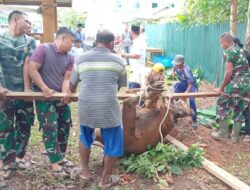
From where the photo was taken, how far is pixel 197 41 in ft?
45.5

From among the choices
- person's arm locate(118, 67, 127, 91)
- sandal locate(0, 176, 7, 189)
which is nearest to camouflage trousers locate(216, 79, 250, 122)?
person's arm locate(118, 67, 127, 91)

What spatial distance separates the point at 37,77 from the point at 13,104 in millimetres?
500

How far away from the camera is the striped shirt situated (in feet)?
12.6

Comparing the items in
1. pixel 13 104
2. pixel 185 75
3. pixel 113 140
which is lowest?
pixel 113 140

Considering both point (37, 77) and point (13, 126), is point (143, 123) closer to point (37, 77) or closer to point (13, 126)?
point (37, 77)

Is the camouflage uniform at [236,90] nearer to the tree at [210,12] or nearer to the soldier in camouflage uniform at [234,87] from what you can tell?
the soldier in camouflage uniform at [234,87]

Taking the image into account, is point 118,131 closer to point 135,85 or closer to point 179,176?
point 179,176

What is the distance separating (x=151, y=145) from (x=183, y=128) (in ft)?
5.68

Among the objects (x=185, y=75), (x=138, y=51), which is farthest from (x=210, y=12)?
(x=185, y=75)

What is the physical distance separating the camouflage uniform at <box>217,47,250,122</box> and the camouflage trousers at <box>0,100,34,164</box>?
3.08 m

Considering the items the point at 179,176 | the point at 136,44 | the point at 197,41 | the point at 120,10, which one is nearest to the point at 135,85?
the point at 136,44

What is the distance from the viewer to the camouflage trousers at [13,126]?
425 centimetres

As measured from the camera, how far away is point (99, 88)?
3.83 metres

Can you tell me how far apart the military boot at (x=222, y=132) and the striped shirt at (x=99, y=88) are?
105 inches
